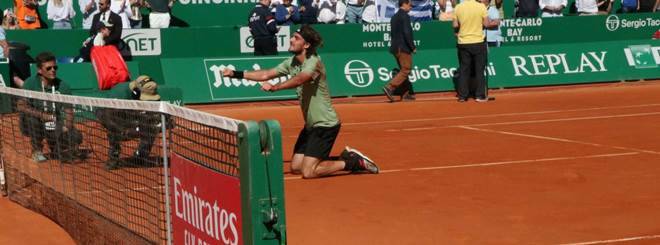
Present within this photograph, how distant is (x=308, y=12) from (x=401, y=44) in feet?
15.5

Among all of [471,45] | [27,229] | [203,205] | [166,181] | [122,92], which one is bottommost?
[27,229]

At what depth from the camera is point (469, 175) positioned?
12453 millimetres

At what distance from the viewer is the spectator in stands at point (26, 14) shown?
77.6ft

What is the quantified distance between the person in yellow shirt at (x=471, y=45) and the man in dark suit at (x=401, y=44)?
96cm

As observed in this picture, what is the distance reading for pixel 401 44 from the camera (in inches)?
882

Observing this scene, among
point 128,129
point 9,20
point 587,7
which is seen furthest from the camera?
point 587,7

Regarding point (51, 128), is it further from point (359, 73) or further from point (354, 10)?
point (354, 10)

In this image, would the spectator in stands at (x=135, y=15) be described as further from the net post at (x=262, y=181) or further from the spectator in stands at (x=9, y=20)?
the net post at (x=262, y=181)

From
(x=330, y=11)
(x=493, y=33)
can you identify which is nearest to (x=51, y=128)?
(x=330, y=11)

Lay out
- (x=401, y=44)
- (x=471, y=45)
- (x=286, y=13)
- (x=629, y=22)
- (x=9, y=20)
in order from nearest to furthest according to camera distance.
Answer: (x=471, y=45), (x=401, y=44), (x=9, y=20), (x=286, y=13), (x=629, y=22)

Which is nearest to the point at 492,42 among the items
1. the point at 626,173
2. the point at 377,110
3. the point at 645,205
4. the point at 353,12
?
the point at 353,12

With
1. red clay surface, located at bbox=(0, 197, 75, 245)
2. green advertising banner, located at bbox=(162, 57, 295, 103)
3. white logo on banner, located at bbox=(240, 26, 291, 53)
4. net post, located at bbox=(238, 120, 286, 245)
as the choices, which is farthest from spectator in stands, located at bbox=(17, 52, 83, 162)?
white logo on banner, located at bbox=(240, 26, 291, 53)

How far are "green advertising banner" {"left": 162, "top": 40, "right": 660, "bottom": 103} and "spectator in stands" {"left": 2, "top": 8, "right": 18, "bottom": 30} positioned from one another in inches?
137

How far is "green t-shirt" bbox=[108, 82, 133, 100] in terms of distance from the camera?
13.5 metres
